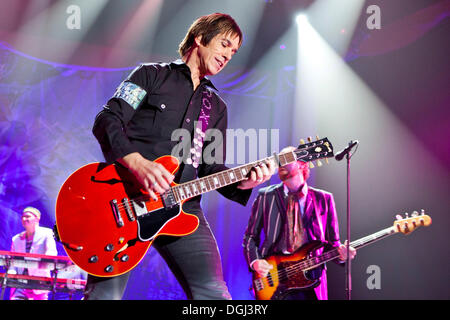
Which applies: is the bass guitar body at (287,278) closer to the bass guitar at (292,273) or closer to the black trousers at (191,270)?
the bass guitar at (292,273)

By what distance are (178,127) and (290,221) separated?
2.85 m

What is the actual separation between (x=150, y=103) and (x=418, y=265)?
495cm

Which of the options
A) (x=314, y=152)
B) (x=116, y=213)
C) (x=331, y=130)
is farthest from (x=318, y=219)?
(x=116, y=213)

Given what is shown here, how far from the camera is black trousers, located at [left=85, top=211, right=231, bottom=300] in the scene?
2287 millimetres

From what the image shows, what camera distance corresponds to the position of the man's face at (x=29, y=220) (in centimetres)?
602

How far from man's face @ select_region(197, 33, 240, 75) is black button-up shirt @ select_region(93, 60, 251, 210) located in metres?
0.13

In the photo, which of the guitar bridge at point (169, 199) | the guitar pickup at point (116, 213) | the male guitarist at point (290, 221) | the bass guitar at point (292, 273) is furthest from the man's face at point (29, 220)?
the guitar bridge at point (169, 199)

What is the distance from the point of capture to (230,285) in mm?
6527

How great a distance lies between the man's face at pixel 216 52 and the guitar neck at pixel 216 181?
741 millimetres

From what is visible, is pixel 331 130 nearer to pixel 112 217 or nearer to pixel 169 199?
pixel 169 199

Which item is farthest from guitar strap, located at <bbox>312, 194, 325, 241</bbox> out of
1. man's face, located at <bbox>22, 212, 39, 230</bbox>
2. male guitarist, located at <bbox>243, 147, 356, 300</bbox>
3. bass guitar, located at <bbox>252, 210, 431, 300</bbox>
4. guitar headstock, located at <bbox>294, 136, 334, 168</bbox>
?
man's face, located at <bbox>22, 212, 39, 230</bbox>

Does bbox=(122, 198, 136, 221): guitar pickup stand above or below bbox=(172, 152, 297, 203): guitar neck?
below

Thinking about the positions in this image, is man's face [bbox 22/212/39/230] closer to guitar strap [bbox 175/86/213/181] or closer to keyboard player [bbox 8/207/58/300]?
keyboard player [bbox 8/207/58/300]
